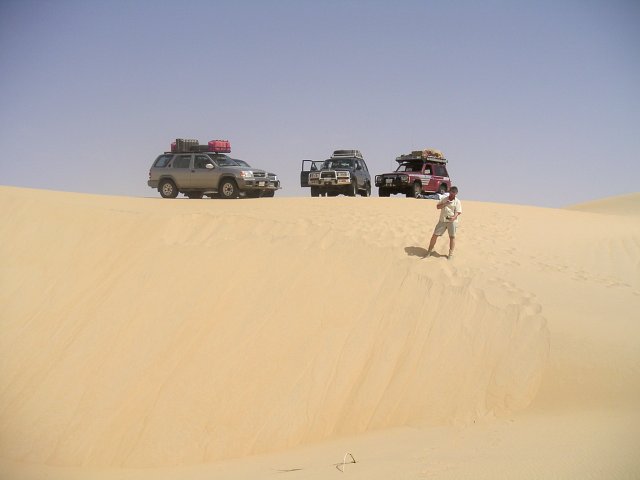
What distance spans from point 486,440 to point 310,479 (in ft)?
5.78

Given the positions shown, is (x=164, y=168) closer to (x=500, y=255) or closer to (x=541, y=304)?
(x=500, y=255)

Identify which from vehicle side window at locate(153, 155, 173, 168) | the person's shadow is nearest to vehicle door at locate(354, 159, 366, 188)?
vehicle side window at locate(153, 155, 173, 168)

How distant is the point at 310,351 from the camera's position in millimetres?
7633

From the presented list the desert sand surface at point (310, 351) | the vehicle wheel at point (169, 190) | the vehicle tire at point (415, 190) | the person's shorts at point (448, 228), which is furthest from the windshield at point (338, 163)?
the person's shorts at point (448, 228)

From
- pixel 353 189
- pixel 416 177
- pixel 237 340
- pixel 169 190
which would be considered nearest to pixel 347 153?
pixel 353 189

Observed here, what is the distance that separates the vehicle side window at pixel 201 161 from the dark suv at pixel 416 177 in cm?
700

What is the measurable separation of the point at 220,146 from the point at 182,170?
1.62m

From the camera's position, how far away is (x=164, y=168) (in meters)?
18.0

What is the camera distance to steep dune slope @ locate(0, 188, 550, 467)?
21.7 ft

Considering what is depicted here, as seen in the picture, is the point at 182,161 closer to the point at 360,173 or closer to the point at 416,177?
the point at 360,173

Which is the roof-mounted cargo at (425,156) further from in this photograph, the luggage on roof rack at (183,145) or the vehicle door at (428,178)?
the luggage on roof rack at (183,145)

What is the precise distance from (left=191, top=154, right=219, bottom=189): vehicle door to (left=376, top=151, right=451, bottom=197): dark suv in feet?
22.3

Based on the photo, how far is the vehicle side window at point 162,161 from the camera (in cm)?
1800

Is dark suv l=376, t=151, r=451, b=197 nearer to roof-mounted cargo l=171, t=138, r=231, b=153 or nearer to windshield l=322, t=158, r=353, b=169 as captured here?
windshield l=322, t=158, r=353, b=169
